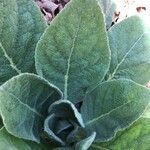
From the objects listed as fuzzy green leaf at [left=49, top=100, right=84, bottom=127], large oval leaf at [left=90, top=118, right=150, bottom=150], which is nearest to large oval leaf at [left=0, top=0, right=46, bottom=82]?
fuzzy green leaf at [left=49, top=100, right=84, bottom=127]

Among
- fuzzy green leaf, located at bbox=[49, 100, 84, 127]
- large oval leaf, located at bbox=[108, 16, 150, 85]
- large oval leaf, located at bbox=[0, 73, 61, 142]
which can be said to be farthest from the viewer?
large oval leaf, located at bbox=[108, 16, 150, 85]

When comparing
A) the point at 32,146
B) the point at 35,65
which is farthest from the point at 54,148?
the point at 35,65

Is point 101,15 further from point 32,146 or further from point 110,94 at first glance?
point 32,146

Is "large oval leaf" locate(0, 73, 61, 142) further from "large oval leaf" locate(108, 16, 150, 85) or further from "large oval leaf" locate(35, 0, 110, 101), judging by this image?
"large oval leaf" locate(108, 16, 150, 85)

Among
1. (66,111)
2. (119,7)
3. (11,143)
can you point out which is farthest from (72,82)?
(119,7)

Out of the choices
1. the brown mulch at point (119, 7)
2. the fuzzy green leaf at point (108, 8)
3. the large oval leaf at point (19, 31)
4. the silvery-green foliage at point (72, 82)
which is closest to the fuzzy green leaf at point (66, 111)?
the silvery-green foliage at point (72, 82)

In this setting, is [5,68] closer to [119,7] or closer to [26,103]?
[26,103]

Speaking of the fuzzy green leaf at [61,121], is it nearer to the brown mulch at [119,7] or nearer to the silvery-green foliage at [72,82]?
the silvery-green foliage at [72,82]
